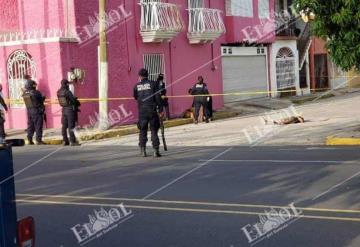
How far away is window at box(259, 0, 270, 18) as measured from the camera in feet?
98.7

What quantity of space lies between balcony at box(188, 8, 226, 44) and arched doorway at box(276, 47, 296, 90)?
22.6ft

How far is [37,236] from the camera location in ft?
21.5

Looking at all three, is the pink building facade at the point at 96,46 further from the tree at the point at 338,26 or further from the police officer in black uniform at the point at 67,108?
the tree at the point at 338,26

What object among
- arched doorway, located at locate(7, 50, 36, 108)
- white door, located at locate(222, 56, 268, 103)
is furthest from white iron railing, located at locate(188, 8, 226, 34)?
arched doorway, located at locate(7, 50, 36, 108)

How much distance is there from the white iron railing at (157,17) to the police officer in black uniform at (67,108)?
23.1 ft

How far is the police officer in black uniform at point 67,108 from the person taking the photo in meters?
15.9

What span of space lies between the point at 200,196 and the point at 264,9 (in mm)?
23466

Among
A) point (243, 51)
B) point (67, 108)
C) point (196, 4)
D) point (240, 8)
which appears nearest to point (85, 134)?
point (67, 108)

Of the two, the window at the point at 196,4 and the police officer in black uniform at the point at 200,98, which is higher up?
the window at the point at 196,4

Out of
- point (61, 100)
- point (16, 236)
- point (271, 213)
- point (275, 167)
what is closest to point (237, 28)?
point (61, 100)

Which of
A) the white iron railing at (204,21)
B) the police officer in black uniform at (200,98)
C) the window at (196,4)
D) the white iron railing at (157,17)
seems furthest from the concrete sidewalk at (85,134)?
the window at (196,4)

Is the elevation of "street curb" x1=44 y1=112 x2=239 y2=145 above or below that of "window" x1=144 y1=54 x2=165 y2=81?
below

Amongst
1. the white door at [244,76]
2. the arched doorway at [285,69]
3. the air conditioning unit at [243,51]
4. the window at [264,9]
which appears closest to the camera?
the air conditioning unit at [243,51]

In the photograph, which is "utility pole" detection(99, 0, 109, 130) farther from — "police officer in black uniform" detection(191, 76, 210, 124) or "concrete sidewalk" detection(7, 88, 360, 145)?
"police officer in black uniform" detection(191, 76, 210, 124)
